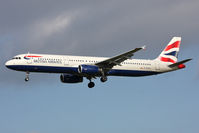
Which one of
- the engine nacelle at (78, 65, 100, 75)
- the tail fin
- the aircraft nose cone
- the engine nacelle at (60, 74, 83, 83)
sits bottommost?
the engine nacelle at (60, 74, 83, 83)

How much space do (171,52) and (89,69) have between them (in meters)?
16.6

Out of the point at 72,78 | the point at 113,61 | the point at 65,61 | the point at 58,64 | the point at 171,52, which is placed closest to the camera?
the point at 58,64

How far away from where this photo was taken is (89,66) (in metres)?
73.3

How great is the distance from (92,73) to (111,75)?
4.16m

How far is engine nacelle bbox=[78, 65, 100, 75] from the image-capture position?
7256 cm

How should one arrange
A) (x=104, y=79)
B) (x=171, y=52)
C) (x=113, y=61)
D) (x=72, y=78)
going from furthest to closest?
(x=171, y=52) < (x=72, y=78) < (x=104, y=79) < (x=113, y=61)

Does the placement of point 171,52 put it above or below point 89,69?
above

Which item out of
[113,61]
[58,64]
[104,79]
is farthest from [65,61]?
[113,61]

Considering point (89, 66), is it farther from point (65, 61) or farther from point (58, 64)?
point (58, 64)

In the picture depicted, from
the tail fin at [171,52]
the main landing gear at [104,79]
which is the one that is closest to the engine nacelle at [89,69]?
the main landing gear at [104,79]

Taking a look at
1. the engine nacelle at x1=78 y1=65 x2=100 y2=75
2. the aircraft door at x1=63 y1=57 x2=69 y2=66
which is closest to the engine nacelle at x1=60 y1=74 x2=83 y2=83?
the engine nacelle at x1=78 y1=65 x2=100 y2=75

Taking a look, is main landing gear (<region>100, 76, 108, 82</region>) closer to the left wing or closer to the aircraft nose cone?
the left wing

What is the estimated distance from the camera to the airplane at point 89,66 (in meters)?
71.9

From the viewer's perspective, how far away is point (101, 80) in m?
75.3
